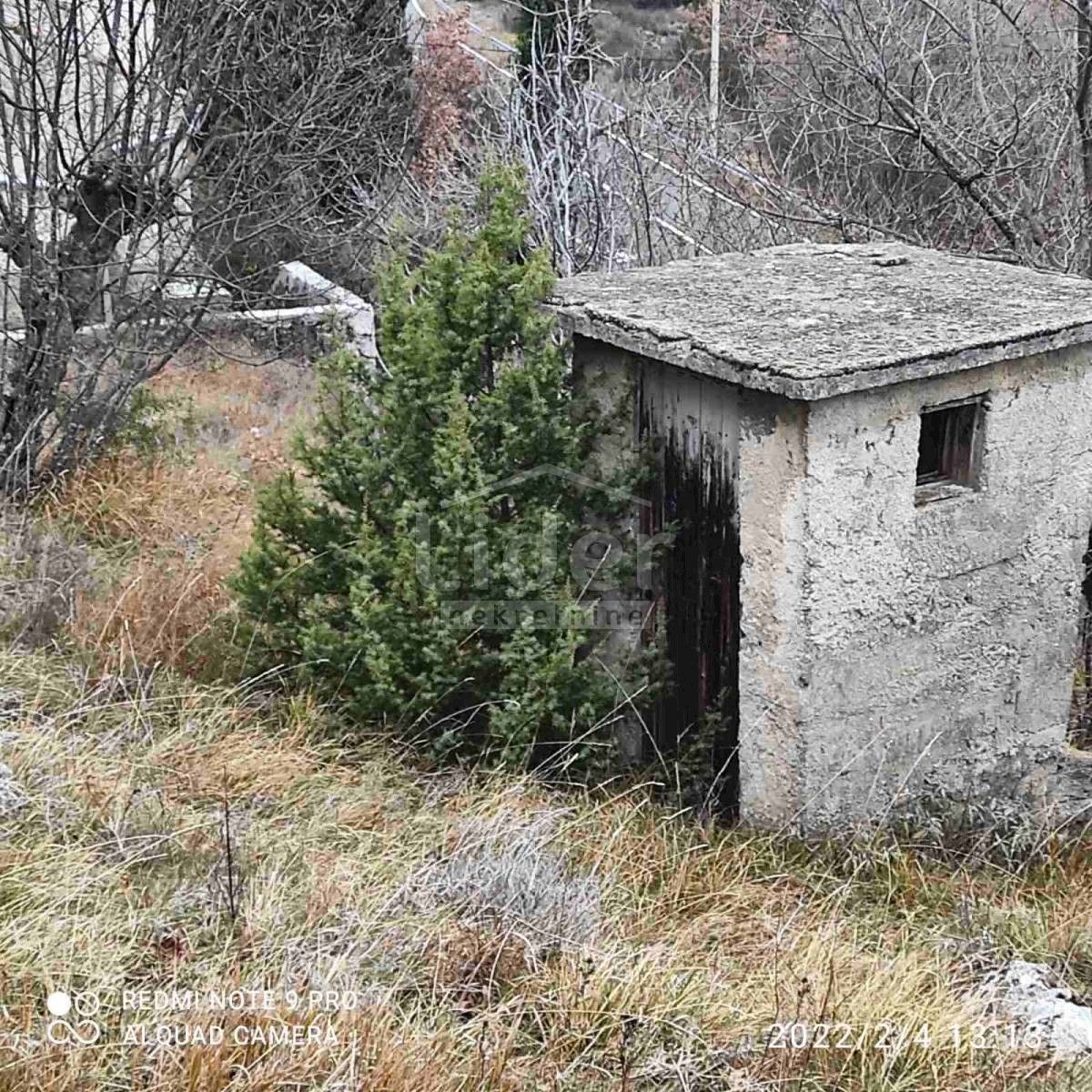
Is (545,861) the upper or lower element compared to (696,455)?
lower

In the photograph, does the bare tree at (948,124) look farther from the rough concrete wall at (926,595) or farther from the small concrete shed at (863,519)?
the rough concrete wall at (926,595)

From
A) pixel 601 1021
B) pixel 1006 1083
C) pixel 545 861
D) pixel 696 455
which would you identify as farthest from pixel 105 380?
pixel 1006 1083

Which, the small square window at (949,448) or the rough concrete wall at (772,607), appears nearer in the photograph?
the rough concrete wall at (772,607)

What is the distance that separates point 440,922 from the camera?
11.6 ft

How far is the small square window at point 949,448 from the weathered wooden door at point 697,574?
76 cm

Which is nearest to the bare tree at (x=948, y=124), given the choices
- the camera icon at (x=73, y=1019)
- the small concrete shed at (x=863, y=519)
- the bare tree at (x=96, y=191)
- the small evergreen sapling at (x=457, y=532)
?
the small concrete shed at (x=863, y=519)

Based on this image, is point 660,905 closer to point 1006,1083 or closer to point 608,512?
point 1006,1083

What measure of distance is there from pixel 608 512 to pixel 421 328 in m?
1.05

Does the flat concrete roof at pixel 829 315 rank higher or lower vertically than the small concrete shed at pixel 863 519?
higher

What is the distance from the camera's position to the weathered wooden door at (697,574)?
Result: 480 centimetres

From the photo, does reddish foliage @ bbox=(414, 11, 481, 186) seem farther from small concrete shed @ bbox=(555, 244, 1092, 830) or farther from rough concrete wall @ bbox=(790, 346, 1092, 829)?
rough concrete wall @ bbox=(790, 346, 1092, 829)

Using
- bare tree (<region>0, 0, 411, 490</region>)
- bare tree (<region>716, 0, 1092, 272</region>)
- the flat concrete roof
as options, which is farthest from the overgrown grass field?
bare tree (<region>716, 0, 1092, 272</region>)

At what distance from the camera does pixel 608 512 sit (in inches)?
204
